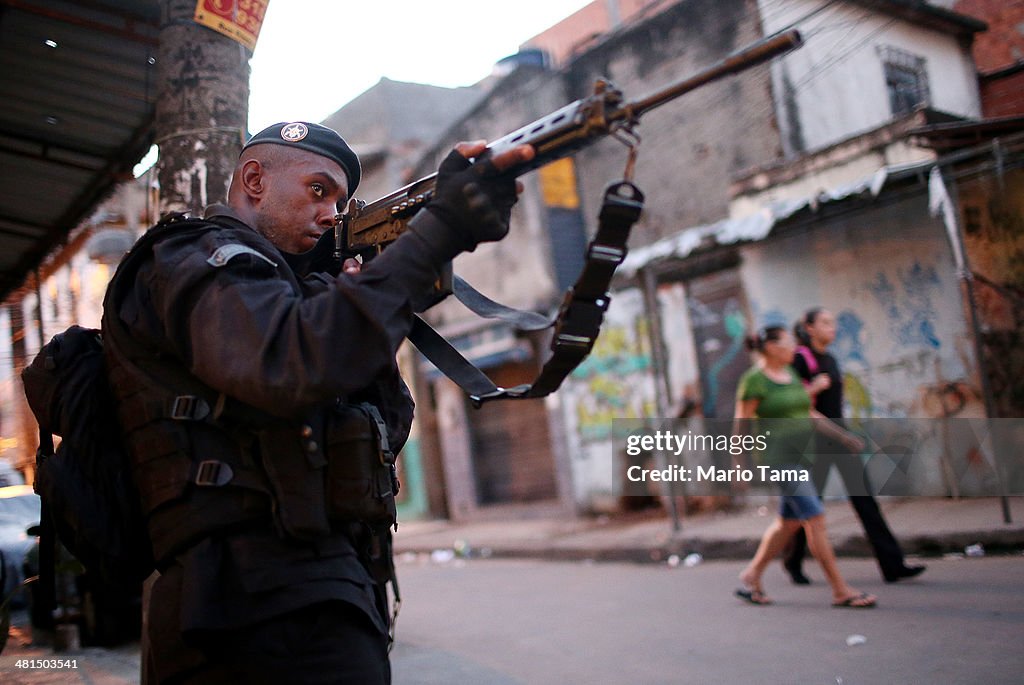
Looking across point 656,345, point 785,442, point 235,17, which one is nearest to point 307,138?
point 235,17

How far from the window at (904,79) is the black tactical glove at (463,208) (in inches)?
518

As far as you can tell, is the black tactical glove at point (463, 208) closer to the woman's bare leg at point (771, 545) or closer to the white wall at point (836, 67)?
the woman's bare leg at point (771, 545)

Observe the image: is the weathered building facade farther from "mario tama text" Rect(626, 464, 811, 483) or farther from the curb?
the curb

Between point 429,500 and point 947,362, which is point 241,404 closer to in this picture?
point 947,362

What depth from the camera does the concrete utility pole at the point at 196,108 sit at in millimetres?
3469

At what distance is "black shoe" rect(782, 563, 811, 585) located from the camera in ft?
20.8

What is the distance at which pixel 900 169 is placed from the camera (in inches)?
327

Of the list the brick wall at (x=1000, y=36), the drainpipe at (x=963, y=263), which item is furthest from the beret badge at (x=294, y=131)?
the brick wall at (x=1000, y=36)

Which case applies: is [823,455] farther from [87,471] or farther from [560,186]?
[560,186]

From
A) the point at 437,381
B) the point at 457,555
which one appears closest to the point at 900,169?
the point at 457,555

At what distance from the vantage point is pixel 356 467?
Answer: 1.70 meters

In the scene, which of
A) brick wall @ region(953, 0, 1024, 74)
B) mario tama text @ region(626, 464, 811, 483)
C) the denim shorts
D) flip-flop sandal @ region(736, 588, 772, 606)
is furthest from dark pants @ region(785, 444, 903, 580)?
brick wall @ region(953, 0, 1024, 74)

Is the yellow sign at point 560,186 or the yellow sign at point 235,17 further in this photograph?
the yellow sign at point 560,186

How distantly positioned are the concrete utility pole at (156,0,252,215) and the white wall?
9750mm
